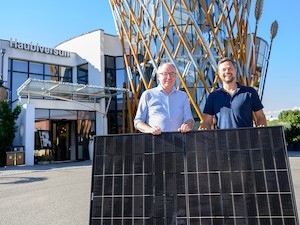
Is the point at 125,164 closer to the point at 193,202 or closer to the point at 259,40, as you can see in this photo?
the point at 193,202

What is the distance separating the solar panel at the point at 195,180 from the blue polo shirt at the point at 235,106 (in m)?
0.78

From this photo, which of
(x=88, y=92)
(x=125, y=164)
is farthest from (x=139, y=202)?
(x=88, y=92)

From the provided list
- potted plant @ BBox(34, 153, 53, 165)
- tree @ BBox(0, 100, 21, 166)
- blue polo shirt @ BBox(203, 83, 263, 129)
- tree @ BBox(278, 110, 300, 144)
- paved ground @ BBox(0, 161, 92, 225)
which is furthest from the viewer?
tree @ BBox(278, 110, 300, 144)

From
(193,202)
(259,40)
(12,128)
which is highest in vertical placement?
(259,40)

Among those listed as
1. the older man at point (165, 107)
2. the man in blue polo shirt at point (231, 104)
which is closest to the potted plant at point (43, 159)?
the older man at point (165, 107)

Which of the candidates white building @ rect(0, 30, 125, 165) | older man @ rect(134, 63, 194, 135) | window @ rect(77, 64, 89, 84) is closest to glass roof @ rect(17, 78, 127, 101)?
white building @ rect(0, 30, 125, 165)

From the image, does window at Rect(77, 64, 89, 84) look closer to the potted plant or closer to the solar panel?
the potted plant

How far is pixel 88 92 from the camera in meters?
18.8

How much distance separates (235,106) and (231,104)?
0.20ft

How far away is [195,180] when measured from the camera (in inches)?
98.2

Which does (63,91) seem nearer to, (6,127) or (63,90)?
(63,90)

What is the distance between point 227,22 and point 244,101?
1828cm

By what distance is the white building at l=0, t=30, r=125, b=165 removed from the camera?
54.7 feet

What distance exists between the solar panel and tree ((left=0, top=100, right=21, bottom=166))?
14.9 meters
